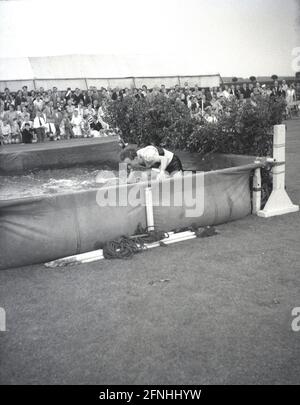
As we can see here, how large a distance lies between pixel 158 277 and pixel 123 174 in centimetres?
390

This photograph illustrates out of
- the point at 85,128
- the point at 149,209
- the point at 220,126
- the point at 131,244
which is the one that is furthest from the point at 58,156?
the point at 131,244

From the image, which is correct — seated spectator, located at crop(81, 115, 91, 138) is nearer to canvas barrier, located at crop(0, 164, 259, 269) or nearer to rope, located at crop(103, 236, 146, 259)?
canvas barrier, located at crop(0, 164, 259, 269)

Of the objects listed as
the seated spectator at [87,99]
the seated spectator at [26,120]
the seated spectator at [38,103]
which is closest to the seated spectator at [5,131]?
the seated spectator at [26,120]

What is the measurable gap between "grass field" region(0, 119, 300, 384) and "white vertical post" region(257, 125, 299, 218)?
3.86 feet

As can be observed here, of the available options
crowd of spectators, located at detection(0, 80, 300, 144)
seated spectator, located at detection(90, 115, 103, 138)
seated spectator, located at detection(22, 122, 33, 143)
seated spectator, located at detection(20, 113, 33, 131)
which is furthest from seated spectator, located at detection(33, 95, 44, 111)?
seated spectator, located at detection(90, 115, 103, 138)

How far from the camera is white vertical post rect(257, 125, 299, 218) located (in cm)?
716

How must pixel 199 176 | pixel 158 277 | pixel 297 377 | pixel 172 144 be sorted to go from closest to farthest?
pixel 297 377, pixel 158 277, pixel 199 176, pixel 172 144

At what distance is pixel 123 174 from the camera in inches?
340

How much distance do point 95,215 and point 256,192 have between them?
2912 millimetres

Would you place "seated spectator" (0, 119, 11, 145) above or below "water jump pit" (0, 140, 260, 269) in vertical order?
above

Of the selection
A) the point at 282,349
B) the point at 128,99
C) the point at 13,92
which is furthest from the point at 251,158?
the point at 13,92

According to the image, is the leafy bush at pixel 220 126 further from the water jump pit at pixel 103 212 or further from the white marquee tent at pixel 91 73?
the white marquee tent at pixel 91 73

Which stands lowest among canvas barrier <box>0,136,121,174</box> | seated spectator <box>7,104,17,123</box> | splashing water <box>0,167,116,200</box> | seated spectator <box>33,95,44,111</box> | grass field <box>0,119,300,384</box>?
grass field <box>0,119,300,384</box>

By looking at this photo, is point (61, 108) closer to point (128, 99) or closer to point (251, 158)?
point (128, 99)
